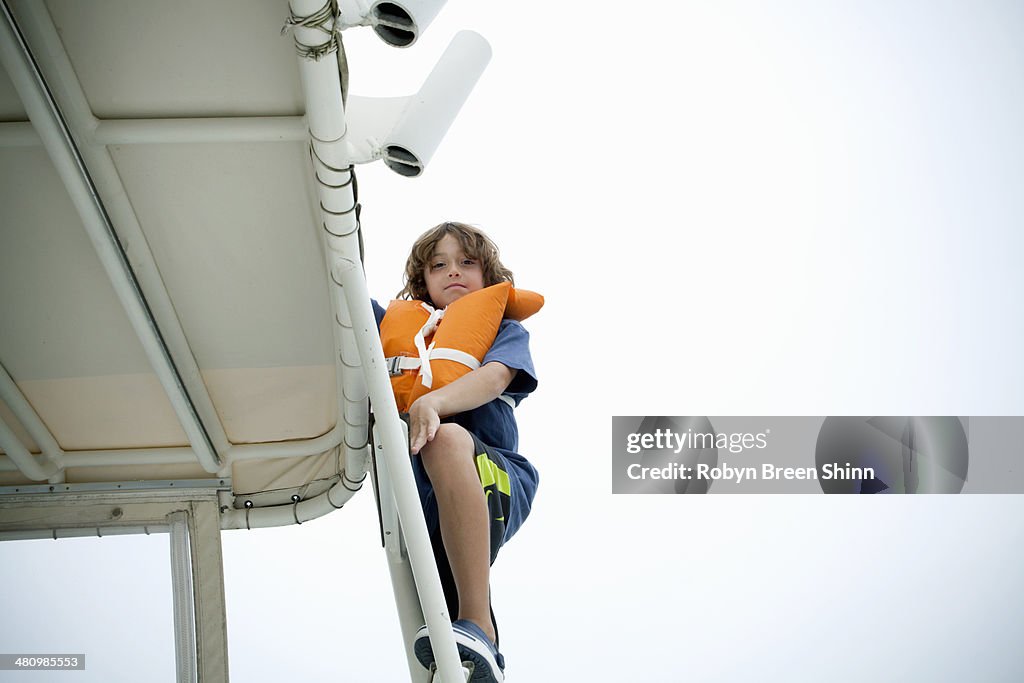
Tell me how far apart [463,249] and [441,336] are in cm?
44

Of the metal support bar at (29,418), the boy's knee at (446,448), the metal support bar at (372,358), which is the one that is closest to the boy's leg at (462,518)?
the boy's knee at (446,448)

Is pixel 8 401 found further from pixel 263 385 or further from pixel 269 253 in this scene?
pixel 269 253

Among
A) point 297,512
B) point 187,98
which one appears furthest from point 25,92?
point 297,512

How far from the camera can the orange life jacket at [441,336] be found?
2438mm

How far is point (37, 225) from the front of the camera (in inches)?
83.0

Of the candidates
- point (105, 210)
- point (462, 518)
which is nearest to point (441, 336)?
point (462, 518)

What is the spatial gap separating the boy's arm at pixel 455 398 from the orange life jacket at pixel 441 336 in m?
0.07

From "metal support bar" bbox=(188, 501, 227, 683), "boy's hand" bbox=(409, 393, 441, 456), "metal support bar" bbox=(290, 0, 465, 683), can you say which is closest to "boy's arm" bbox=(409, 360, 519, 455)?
"boy's hand" bbox=(409, 393, 441, 456)

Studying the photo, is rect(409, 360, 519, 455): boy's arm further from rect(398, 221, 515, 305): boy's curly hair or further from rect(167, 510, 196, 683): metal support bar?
rect(167, 510, 196, 683): metal support bar

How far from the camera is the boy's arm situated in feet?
6.91

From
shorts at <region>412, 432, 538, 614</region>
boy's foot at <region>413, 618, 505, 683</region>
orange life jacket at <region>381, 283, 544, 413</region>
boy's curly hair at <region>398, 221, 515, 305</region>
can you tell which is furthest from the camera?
boy's curly hair at <region>398, 221, 515, 305</region>

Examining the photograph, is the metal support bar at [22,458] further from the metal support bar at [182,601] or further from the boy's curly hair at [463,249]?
the boy's curly hair at [463,249]

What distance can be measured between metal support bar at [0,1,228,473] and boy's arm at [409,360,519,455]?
22.5 inches

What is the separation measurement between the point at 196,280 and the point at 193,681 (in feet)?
3.69
